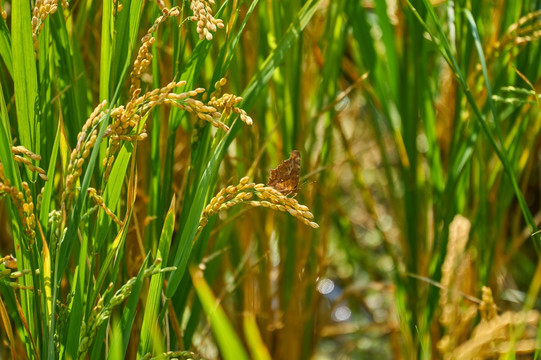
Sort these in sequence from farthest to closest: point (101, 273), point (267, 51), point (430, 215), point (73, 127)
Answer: point (430, 215) → point (267, 51) → point (73, 127) → point (101, 273)

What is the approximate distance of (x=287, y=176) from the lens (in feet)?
2.65

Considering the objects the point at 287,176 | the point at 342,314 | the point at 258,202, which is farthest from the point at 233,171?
the point at 342,314

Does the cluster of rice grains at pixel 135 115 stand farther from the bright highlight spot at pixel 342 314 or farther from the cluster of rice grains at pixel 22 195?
the bright highlight spot at pixel 342 314

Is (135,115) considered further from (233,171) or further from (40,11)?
(233,171)

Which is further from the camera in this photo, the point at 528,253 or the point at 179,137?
the point at 528,253

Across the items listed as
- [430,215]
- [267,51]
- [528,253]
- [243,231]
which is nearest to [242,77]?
[267,51]

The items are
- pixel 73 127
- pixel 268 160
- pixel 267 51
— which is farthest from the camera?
pixel 268 160

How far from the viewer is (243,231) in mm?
1305

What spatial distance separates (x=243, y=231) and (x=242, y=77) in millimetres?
278

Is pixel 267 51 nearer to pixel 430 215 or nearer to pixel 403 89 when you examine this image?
pixel 403 89

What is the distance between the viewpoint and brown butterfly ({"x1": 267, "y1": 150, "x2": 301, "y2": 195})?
2.60ft

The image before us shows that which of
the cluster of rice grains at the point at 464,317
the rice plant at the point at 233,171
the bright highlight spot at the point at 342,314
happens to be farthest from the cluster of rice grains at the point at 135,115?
the bright highlight spot at the point at 342,314

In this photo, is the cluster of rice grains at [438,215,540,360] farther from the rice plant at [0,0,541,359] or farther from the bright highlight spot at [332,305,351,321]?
the bright highlight spot at [332,305,351,321]

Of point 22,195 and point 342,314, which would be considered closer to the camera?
point 22,195
